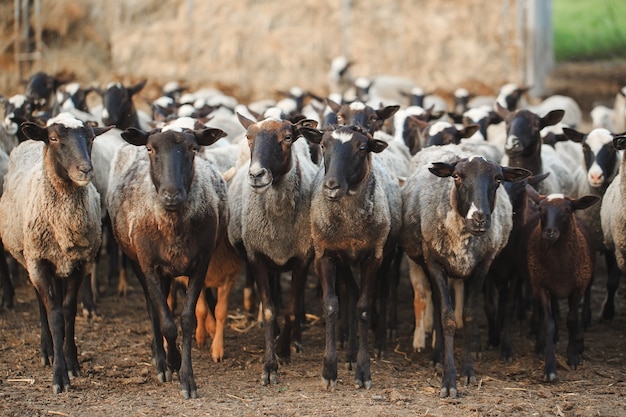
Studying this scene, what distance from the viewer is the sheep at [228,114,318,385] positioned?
7.72 m

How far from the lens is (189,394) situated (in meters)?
7.21

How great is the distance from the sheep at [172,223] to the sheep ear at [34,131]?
0.70 metres

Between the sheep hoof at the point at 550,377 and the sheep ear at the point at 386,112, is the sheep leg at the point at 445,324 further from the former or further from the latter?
the sheep ear at the point at 386,112

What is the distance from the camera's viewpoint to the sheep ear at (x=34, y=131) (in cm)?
746

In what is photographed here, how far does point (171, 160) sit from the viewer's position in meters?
7.16

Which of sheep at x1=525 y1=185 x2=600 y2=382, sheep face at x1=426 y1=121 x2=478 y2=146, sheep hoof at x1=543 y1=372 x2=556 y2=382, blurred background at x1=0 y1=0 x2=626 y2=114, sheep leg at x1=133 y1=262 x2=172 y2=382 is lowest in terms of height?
sheep hoof at x1=543 y1=372 x2=556 y2=382

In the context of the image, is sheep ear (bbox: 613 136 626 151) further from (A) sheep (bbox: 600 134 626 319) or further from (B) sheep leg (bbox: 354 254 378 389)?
(B) sheep leg (bbox: 354 254 378 389)

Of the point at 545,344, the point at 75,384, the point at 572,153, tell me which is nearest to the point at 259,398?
the point at 75,384

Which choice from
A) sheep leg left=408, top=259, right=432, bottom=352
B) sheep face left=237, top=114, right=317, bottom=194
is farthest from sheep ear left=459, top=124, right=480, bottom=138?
sheep face left=237, top=114, right=317, bottom=194

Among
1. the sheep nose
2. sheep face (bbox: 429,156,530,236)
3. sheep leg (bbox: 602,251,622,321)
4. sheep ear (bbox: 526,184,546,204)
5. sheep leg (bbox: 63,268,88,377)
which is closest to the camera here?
sheep face (bbox: 429,156,530,236)

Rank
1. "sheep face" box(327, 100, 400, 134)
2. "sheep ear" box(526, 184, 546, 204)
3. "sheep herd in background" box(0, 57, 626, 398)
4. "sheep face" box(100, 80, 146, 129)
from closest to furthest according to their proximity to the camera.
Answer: "sheep herd in background" box(0, 57, 626, 398), "sheep ear" box(526, 184, 546, 204), "sheep face" box(327, 100, 400, 134), "sheep face" box(100, 80, 146, 129)

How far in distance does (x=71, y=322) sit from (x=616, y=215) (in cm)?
530

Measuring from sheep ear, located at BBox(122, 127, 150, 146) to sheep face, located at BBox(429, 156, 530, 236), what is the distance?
243cm

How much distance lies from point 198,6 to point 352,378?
1696 centimetres
